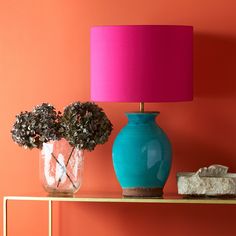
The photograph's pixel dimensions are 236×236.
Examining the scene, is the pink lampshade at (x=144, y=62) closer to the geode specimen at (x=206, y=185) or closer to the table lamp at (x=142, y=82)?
the table lamp at (x=142, y=82)

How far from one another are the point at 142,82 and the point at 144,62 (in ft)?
0.24

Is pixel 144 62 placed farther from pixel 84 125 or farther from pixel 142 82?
pixel 84 125

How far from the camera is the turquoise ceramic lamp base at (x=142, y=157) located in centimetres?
321

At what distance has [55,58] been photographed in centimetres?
352

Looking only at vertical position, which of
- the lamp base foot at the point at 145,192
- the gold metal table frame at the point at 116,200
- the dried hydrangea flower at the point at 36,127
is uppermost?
the dried hydrangea flower at the point at 36,127

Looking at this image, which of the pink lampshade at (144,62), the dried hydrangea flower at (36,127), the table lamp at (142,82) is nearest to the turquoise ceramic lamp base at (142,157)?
the table lamp at (142,82)

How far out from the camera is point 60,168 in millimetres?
3285

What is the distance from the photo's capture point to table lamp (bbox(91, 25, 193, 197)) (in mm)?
3109

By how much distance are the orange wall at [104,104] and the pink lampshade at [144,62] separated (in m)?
0.27

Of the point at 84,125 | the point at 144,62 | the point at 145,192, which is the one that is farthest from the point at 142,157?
the point at 144,62

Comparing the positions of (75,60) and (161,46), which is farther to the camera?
(75,60)

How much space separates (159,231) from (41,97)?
735 mm

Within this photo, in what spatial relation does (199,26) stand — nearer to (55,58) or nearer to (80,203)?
(55,58)

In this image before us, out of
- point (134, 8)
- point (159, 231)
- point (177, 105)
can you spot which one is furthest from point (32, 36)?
point (159, 231)
